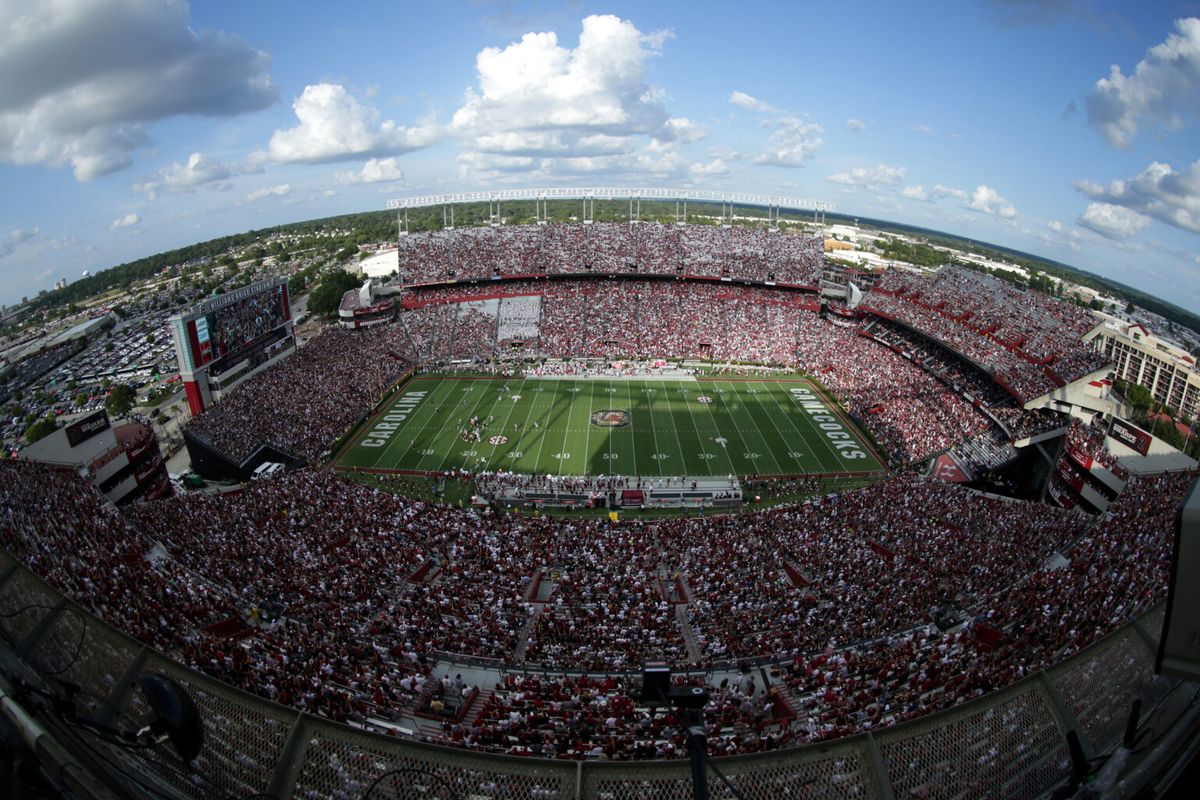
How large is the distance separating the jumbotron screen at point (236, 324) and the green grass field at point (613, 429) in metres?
8.49

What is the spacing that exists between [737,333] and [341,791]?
49.1 metres

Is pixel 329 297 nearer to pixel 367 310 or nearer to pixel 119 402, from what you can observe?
pixel 367 310

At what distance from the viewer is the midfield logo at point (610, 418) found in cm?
3766

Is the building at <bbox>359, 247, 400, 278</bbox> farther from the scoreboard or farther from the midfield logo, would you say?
the midfield logo

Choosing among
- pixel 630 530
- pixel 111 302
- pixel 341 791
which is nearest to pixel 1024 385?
pixel 630 530

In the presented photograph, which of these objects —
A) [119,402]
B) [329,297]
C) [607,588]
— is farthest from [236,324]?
[329,297]

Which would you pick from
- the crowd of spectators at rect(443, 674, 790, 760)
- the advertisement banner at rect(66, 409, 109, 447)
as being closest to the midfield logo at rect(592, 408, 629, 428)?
the advertisement banner at rect(66, 409, 109, 447)

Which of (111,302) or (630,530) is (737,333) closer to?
(630,530)

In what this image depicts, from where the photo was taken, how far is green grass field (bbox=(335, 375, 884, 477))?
3300 centimetres

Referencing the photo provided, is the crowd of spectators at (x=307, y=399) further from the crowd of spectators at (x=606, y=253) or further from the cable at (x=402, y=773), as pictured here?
the cable at (x=402, y=773)

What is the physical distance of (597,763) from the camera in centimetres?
386

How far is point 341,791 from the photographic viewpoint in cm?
427

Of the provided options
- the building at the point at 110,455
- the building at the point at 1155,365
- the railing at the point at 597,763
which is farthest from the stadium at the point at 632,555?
the building at the point at 1155,365

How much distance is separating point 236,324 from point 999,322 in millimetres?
46296
